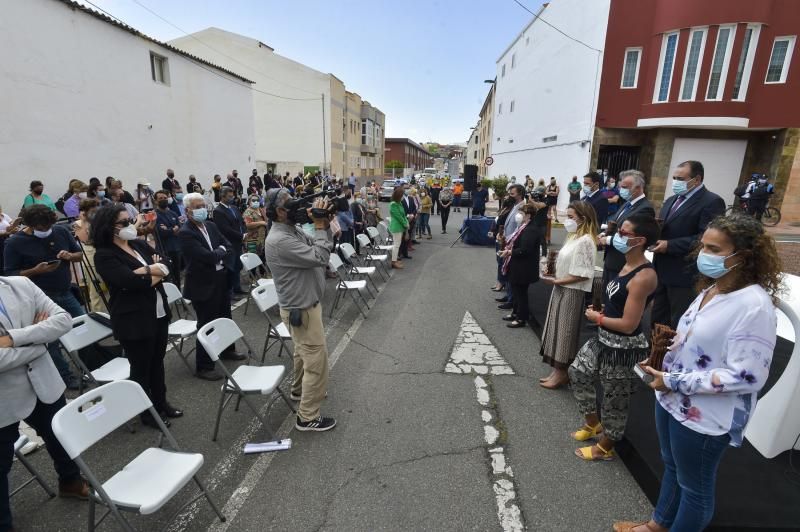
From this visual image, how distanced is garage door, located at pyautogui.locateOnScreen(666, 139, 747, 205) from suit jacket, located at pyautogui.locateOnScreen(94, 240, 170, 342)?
18106mm

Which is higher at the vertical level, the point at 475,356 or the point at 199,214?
the point at 199,214

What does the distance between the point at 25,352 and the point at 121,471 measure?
90cm

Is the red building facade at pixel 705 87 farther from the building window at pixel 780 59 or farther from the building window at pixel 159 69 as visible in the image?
the building window at pixel 159 69

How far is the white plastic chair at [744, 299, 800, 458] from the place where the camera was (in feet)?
8.99

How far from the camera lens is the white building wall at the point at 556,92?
17.2 meters

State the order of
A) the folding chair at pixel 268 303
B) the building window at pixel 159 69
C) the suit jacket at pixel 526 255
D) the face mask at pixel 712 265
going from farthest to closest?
1. the building window at pixel 159 69
2. the suit jacket at pixel 526 255
3. the folding chair at pixel 268 303
4. the face mask at pixel 712 265

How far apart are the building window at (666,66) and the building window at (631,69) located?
812mm

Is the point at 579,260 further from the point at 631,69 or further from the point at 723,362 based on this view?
the point at 631,69

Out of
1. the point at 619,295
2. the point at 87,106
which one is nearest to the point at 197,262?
the point at 619,295

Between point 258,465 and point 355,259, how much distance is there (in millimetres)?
6549

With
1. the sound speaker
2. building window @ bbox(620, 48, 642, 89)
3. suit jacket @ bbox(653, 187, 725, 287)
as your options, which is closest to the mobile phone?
suit jacket @ bbox(653, 187, 725, 287)

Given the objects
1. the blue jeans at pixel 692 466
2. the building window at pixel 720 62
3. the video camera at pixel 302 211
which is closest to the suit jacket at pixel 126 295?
the video camera at pixel 302 211

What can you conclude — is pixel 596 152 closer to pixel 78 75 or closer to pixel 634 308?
pixel 634 308

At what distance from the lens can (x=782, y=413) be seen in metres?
2.80
